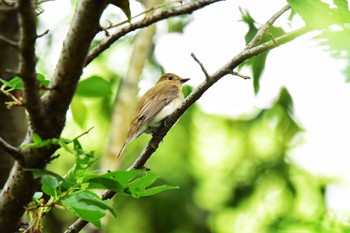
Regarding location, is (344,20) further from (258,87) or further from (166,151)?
(166,151)

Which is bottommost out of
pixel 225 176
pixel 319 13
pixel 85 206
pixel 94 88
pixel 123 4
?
pixel 225 176

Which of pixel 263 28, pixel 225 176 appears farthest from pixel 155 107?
pixel 263 28

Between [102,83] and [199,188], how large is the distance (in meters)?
3.88

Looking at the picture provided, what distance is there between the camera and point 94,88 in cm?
224

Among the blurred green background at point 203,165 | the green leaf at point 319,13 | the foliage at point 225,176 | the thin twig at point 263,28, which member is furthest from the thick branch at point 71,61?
the blurred green background at point 203,165

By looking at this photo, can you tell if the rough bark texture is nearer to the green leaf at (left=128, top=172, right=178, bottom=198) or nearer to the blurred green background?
the green leaf at (left=128, top=172, right=178, bottom=198)

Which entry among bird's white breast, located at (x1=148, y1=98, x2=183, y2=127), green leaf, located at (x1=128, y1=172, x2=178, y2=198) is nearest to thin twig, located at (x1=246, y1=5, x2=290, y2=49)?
green leaf, located at (x1=128, y1=172, x2=178, y2=198)

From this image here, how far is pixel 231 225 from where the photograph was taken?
571 cm

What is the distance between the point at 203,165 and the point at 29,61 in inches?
198

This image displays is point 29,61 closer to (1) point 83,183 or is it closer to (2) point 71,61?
(2) point 71,61

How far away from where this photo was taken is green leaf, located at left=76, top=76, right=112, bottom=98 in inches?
87.9

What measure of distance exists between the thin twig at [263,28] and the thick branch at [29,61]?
762mm

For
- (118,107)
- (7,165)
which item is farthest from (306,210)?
(7,165)

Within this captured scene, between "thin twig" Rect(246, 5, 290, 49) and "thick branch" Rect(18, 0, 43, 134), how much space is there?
0.76 m
